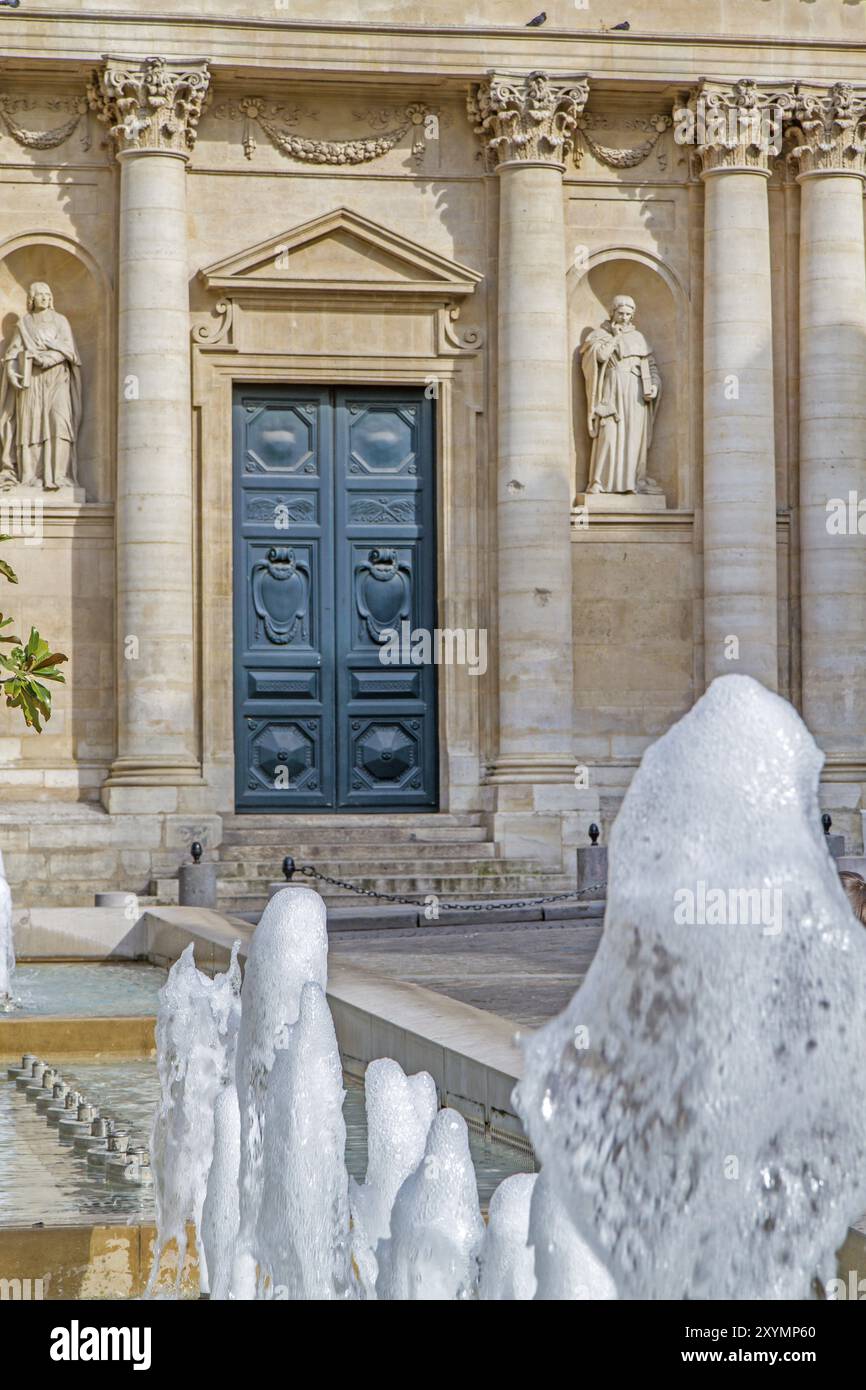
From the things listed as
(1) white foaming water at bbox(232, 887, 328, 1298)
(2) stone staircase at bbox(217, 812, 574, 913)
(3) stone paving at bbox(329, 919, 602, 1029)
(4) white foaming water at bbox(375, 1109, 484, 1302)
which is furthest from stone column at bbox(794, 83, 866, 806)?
(4) white foaming water at bbox(375, 1109, 484, 1302)

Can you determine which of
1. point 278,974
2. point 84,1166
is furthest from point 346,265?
point 278,974

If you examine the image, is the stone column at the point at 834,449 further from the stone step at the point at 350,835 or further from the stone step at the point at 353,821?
the stone step at the point at 350,835

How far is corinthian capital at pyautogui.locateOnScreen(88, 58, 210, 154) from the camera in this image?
63.8 ft

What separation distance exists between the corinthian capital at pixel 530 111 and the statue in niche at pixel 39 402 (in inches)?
165

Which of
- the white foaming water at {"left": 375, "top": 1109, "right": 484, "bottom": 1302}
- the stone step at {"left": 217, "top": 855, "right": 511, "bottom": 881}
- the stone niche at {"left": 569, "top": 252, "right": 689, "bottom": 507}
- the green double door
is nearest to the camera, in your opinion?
the white foaming water at {"left": 375, "top": 1109, "right": 484, "bottom": 1302}

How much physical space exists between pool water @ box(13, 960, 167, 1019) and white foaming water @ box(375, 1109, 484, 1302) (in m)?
6.42

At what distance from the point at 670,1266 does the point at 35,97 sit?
1758 cm

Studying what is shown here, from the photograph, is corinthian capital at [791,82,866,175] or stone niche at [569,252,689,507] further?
stone niche at [569,252,689,507]

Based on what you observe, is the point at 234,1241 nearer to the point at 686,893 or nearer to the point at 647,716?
the point at 686,893

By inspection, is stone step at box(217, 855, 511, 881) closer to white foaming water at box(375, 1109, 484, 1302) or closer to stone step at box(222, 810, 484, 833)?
stone step at box(222, 810, 484, 833)

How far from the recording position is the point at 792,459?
826 inches

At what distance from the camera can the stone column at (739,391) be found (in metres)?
20.5

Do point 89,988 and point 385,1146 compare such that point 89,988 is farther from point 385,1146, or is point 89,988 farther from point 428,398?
point 428,398

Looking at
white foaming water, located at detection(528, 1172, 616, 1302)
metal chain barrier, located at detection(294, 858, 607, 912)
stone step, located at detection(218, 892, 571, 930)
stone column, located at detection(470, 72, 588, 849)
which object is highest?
stone column, located at detection(470, 72, 588, 849)
